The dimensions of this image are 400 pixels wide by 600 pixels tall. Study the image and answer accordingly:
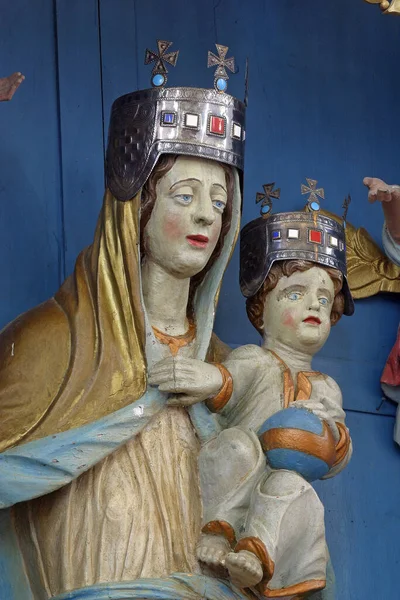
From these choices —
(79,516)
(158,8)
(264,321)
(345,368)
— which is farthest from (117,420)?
(158,8)

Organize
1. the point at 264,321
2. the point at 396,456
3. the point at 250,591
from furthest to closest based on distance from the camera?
1. the point at 396,456
2. the point at 264,321
3. the point at 250,591

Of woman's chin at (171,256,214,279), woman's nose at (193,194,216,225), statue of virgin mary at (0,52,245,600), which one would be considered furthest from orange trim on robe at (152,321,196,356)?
woman's nose at (193,194,216,225)

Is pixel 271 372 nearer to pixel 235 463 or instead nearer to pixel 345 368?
Answer: pixel 235 463

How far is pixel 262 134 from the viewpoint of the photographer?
15.2ft

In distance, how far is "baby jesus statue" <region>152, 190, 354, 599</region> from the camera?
3.71 meters

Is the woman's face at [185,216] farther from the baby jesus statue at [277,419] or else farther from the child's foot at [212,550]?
the child's foot at [212,550]

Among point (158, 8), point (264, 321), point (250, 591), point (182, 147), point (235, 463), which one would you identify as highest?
point (158, 8)

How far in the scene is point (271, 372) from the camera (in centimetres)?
398

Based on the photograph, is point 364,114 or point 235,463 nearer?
point 235,463

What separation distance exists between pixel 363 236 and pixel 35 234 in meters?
0.79

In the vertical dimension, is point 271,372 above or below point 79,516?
above

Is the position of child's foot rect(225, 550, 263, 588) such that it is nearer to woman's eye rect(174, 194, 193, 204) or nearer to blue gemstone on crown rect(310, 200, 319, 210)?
woman's eye rect(174, 194, 193, 204)

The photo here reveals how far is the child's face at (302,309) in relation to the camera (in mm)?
4012

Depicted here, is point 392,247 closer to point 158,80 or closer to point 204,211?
point 204,211
